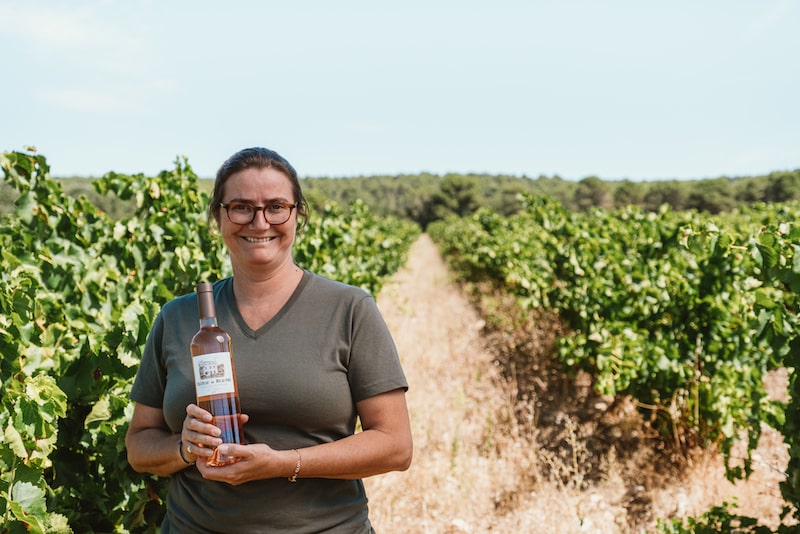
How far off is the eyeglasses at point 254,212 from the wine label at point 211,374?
373 millimetres

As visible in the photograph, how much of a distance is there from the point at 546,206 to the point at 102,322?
4575 mm

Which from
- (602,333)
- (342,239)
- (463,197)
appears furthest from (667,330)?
(463,197)

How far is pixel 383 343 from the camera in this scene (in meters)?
1.57

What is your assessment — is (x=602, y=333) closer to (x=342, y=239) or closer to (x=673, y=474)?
(x=673, y=474)

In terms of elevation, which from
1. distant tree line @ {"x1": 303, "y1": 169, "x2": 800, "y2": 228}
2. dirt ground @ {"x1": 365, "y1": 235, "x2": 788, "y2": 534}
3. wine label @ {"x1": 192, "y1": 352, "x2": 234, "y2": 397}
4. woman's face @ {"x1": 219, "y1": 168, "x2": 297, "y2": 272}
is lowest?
dirt ground @ {"x1": 365, "y1": 235, "x2": 788, "y2": 534}

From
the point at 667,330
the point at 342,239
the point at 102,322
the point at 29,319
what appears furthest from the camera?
the point at 342,239

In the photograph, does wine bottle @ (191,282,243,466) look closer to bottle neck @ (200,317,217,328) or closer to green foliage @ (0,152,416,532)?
bottle neck @ (200,317,217,328)

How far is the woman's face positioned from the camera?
159cm

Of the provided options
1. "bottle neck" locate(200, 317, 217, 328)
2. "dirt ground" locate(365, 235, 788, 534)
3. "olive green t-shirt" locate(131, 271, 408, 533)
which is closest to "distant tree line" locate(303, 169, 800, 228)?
"dirt ground" locate(365, 235, 788, 534)

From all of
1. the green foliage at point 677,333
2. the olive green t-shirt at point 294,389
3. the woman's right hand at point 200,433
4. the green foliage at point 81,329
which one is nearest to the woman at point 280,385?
the olive green t-shirt at point 294,389

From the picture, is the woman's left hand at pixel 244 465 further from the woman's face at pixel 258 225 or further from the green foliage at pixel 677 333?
the green foliage at pixel 677 333

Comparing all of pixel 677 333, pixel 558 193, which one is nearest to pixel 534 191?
pixel 558 193

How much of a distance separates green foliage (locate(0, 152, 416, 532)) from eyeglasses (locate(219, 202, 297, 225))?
787 mm

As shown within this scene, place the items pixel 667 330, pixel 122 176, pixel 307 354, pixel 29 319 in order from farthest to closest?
pixel 667 330, pixel 122 176, pixel 29 319, pixel 307 354
